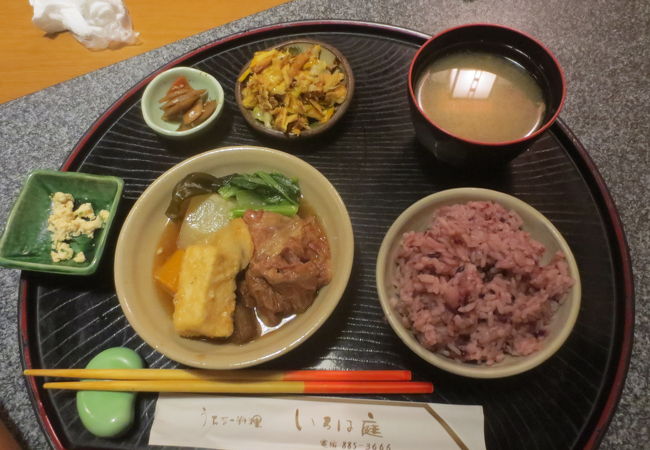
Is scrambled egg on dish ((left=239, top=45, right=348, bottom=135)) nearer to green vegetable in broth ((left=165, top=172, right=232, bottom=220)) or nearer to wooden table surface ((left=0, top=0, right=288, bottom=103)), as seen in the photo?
green vegetable in broth ((left=165, top=172, right=232, bottom=220))

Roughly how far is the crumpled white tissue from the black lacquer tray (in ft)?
2.21

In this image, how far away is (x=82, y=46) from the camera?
262 centimetres

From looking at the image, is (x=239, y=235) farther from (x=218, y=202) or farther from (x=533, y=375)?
(x=533, y=375)

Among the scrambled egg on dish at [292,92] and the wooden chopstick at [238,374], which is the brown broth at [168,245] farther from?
the scrambled egg on dish at [292,92]

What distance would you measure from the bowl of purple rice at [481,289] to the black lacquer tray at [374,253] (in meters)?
0.22

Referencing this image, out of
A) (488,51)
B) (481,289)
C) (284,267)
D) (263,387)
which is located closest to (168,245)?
(284,267)

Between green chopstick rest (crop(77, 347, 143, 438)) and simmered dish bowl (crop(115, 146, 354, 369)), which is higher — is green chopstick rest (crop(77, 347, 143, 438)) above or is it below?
below

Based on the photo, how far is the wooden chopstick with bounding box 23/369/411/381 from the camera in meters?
1.55

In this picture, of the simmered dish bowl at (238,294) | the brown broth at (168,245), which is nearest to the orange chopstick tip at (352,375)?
the simmered dish bowl at (238,294)

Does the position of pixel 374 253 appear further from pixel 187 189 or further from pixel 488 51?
pixel 488 51

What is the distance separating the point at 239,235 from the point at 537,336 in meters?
1.13

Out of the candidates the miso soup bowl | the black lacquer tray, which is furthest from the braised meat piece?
the miso soup bowl

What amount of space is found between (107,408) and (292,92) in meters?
1.47

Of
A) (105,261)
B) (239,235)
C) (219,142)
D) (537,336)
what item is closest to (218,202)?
(239,235)
